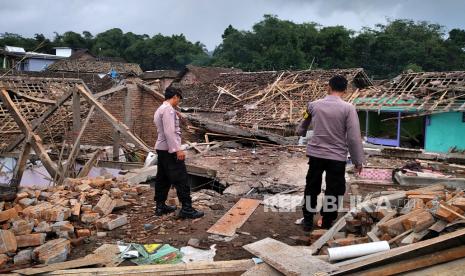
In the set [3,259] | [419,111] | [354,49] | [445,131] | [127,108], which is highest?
[354,49]

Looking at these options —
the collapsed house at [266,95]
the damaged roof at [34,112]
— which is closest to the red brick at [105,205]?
the damaged roof at [34,112]

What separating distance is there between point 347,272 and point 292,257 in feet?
1.75

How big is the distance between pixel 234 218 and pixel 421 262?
297cm

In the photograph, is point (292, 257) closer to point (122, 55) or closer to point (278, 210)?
point (278, 210)

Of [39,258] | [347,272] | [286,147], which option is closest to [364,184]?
[347,272]

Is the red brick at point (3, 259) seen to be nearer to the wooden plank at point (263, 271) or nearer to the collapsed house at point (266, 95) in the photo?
the wooden plank at point (263, 271)

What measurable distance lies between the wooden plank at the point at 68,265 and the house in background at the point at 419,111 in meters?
14.5

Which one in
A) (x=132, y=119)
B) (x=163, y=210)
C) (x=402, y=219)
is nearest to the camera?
(x=402, y=219)

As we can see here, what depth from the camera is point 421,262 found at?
117 inches

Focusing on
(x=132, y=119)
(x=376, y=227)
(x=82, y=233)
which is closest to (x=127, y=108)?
(x=132, y=119)

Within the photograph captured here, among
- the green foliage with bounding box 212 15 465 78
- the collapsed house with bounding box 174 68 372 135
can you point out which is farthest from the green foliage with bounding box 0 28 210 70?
the collapsed house with bounding box 174 68 372 135

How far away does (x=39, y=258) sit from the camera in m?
4.31

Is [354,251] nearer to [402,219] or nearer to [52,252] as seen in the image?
[402,219]

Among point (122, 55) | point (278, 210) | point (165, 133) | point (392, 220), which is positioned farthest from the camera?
point (122, 55)
